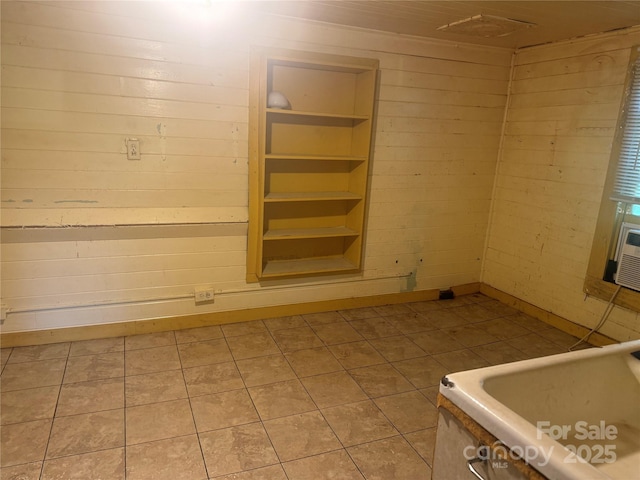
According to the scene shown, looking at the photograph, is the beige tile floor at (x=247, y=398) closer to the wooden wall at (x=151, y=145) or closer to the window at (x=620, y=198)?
the wooden wall at (x=151, y=145)

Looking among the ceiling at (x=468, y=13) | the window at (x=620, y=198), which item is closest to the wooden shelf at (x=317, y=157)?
the ceiling at (x=468, y=13)

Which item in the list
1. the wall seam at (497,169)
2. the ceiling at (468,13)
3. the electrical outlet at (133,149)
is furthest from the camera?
the wall seam at (497,169)

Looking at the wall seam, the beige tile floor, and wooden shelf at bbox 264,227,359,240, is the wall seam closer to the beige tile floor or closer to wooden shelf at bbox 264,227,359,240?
the beige tile floor

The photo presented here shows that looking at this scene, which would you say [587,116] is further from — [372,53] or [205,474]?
[205,474]

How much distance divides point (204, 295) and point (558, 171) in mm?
3127

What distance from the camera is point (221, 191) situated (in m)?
3.31

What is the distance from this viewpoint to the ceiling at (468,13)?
2.74 m

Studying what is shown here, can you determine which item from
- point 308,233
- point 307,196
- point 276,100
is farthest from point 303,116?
point 308,233

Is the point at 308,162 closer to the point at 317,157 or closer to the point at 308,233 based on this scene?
the point at 317,157

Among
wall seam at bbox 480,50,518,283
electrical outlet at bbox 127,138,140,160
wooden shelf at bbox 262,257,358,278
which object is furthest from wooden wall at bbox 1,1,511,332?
wall seam at bbox 480,50,518,283

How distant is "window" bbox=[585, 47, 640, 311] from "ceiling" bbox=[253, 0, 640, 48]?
1.49 ft

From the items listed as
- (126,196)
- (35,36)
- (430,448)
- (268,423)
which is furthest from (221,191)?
(430,448)

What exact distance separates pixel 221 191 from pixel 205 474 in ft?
6.45

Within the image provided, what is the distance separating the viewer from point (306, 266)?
3711 mm
